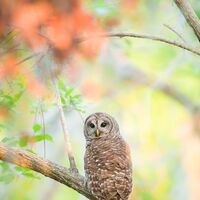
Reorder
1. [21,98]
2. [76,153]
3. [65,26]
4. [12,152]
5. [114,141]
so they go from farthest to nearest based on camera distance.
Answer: [76,153] → [65,26] → [114,141] → [21,98] → [12,152]

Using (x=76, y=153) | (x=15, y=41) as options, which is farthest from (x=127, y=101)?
(x=15, y=41)

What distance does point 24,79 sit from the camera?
510 centimetres

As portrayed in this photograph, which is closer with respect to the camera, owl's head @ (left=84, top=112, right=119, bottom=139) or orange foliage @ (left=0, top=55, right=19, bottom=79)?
orange foliage @ (left=0, top=55, right=19, bottom=79)

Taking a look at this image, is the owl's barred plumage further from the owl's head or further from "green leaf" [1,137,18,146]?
"green leaf" [1,137,18,146]

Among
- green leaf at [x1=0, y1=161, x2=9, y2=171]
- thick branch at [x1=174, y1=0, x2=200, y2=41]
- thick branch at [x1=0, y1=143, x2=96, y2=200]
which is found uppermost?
thick branch at [x1=174, y1=0, x2=200, y2=41]

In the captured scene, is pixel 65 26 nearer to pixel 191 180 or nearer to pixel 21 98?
pixel 21 98

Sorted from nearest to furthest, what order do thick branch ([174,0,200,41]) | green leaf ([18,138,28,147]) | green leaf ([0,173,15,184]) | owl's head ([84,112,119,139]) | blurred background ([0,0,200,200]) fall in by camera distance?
thick branch ([174,0,200,41])
green leaf ([0,173,15,184])
green leaf ([18,138,28,147])
blurred background ([0,0,200,200])
owl's head ([84,112,119,139])

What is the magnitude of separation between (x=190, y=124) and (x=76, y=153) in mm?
1433

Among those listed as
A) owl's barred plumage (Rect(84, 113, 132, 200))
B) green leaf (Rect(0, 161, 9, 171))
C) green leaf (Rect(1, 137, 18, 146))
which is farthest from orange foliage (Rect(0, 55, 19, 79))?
owl's barred plumage (Rect(84, 113, 132, 200))

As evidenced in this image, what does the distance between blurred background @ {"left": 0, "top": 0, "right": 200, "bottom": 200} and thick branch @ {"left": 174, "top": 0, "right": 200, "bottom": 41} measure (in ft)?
0.39

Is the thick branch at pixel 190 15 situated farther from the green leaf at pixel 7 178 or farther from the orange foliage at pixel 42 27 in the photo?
the green leaf at pixel 7 178

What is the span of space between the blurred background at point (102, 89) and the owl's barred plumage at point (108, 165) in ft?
0.84

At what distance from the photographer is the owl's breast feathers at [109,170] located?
16.1 feet

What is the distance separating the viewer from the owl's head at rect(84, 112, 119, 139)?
222 inches
